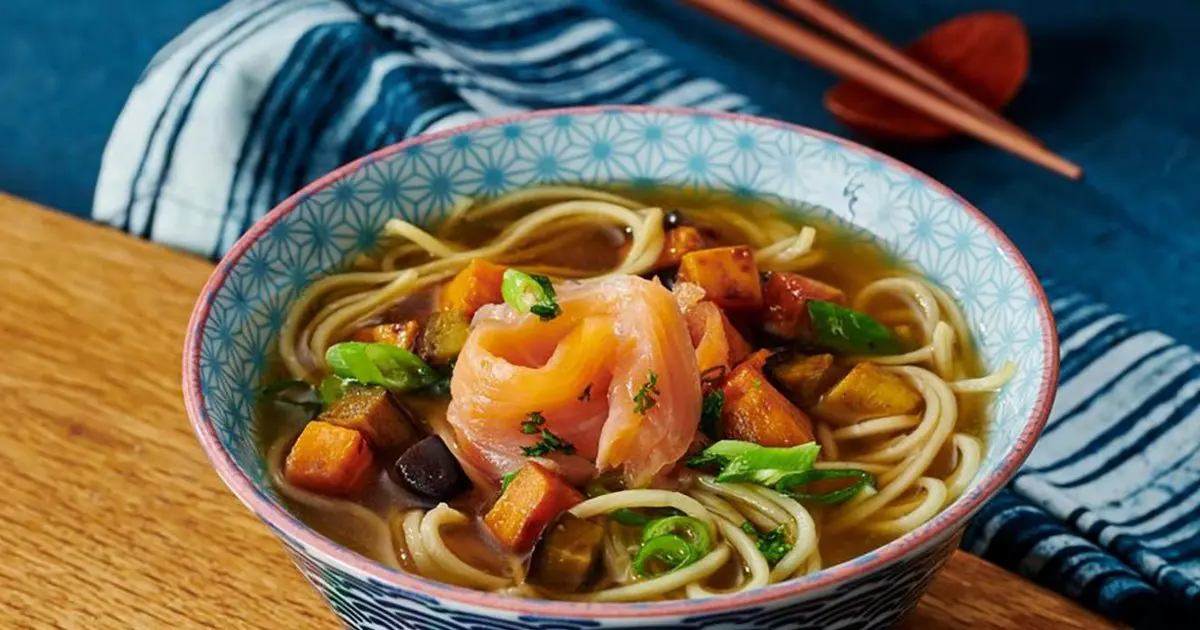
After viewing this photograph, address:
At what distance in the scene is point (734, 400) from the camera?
211 cm

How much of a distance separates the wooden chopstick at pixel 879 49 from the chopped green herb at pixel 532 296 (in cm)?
191

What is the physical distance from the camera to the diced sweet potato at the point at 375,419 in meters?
2.11

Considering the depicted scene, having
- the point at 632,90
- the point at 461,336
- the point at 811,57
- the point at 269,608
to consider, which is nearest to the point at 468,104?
the point at 632,90

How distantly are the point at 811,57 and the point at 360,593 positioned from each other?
240 cm

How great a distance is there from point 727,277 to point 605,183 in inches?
19.5

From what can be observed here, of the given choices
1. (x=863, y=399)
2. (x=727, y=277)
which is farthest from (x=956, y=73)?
(x=863, y=399)

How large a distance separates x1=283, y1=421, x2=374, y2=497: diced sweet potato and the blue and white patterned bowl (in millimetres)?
63

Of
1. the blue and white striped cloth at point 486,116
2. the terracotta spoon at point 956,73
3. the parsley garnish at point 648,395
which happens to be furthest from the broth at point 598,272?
the terracotta spoon at point 956,73

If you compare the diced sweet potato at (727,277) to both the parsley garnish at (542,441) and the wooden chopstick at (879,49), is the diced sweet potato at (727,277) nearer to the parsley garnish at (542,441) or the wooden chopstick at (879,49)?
the parsley garnish at (542,441)

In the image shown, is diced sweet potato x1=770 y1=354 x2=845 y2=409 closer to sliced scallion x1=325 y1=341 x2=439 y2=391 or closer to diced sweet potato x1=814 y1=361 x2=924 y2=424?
diced sweet potato x1=814 y1=361 x2=924 y2=424

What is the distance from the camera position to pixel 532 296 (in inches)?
80.5

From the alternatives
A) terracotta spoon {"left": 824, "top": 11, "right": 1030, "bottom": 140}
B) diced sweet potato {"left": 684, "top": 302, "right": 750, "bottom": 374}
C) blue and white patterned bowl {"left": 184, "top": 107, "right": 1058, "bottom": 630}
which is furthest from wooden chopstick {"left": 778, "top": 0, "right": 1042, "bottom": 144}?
diced sweet potato {"left": 684, "top": 302, "right": 750, "bottom": 374}

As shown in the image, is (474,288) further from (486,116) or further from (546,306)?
(486,116)

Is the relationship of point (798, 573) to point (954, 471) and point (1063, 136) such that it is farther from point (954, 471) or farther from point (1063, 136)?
point (1063, 136)
